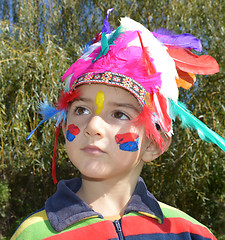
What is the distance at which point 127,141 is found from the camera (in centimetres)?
139

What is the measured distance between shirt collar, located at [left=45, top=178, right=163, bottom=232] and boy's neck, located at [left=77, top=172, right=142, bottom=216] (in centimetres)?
4

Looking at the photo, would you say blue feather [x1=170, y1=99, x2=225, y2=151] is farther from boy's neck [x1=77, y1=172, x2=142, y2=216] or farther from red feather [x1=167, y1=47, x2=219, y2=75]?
boy's neck [x1=77, y1=172, x2=142, y2=216]

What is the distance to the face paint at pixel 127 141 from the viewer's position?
1382 mm

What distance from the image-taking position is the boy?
136cm

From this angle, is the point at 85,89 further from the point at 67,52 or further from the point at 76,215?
the point at 67,52

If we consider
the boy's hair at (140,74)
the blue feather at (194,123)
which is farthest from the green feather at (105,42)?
the blue feather at (194,123)

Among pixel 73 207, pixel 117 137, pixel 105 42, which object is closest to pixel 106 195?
pixel 73 207

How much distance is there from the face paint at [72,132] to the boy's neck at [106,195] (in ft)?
0.62

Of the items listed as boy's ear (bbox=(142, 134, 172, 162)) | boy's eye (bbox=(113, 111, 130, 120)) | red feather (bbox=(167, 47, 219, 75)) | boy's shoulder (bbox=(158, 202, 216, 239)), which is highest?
red feather (bbox=(167, 47, 219, 75))

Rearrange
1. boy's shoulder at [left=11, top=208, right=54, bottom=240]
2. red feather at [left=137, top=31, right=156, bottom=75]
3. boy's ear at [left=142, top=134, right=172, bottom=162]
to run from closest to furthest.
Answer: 1. boy's shoulder at [left=11, top=208, right=54, bottom=240]
2. red feather at [left=137, top=31, right=156, bottom=75]
3. boy's ear at [left=142, top=134, right=172, bottom=162]

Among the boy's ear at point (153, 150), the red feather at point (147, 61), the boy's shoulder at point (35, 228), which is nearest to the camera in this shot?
the boy's shoulder at point (35, 228)

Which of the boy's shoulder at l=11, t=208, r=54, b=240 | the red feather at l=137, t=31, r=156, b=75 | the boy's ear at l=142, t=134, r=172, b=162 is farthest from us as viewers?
the boy's ear at l=142, t=134, r=172, b=162

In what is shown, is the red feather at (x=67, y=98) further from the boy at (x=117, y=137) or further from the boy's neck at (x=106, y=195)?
the boy's neck at (x=106, y=195)

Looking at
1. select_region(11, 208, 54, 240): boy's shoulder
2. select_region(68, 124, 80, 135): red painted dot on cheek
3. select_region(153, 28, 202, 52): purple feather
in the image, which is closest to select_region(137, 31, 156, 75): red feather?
select_region(153, 28, 202, 52): purple feather
